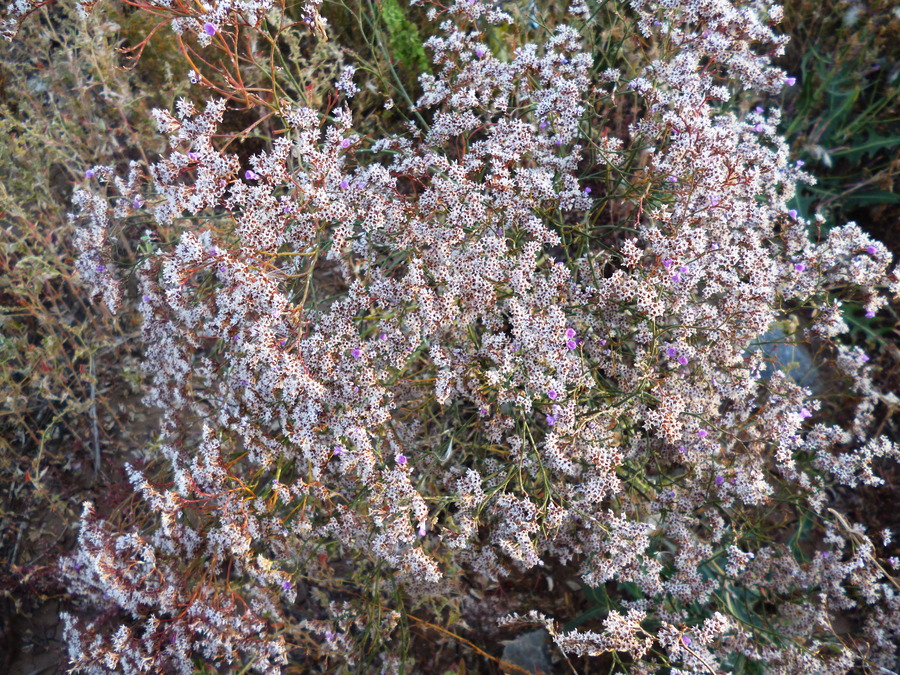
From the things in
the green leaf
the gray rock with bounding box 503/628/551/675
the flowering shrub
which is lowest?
the gray rock with bounding box 503/628/551/675

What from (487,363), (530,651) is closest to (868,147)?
(487,363)

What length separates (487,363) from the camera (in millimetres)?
2709

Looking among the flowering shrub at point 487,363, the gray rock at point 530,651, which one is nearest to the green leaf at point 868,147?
the flowering shrub at point 487,363

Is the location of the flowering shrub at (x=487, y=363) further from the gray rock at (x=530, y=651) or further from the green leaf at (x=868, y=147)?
the green leaf at (x=868, y=147)

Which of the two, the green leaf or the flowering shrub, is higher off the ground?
the green leaf

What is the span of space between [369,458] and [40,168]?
11.4 ft

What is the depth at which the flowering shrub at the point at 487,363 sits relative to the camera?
7.79ft

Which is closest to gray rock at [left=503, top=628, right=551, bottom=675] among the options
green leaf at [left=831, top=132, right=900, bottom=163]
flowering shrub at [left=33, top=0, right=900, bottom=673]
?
flowering shrub at [left=33, top=0, right=900, bottom=673]

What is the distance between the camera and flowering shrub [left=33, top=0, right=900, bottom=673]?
7.79 ft

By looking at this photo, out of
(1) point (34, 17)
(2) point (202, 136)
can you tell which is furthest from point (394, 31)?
(1) point (34, 17)

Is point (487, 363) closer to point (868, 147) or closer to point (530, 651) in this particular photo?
point (530, 651)

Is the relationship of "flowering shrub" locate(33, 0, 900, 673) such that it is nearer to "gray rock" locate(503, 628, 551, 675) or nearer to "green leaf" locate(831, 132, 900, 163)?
"gray rock" locate(503, 628, 551, 675)

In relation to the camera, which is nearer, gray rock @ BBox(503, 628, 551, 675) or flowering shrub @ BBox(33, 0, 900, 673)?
flowering shrub @ BBox(33, 0, 900, 673)

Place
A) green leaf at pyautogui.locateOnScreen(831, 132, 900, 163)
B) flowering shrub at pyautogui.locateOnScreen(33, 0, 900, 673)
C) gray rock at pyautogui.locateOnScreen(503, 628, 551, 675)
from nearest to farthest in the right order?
flowering shrub at pyautogui.locateOnScreen(33, 0, 900, 673), gray rock at pyautogui.locateOnScreen(503, 628, 551, 675), green leaf at pyautogui.locateOnScreen(831, 132, 900, 163)
